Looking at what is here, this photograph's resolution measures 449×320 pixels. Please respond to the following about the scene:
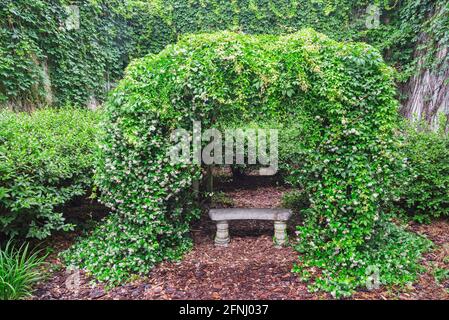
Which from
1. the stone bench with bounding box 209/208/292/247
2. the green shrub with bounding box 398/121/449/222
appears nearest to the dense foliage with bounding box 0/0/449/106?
the green shrub with bounding box 398/121/449/222

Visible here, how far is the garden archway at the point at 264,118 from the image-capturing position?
283 cm

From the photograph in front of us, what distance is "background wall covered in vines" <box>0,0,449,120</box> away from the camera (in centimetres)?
549

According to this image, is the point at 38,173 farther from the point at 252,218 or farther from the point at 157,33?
the point at 157,33

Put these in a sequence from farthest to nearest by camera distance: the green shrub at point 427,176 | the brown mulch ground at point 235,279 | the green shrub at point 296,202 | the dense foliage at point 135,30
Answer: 1. the dense foliage at point 135,30
2. the green shrub at point 296,202
3. the green shrub at point 427,176
4. the brown mulch ground at point 235,279

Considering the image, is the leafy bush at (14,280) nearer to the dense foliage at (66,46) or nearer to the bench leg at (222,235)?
the bench leg at (222,235)

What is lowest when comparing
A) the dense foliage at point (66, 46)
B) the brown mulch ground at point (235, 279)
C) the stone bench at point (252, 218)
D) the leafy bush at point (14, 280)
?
the brown mulch ground at point (235, 279)

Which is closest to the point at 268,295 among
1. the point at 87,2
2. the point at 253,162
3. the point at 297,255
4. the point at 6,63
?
the point at 297,255

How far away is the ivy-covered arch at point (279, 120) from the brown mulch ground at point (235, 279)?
20 cm

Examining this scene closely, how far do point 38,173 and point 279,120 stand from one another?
2.81 meters

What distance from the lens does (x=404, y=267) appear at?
2.95 meters

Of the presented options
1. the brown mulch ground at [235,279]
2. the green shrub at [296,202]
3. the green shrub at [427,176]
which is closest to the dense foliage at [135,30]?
the green shrub at [427,176]

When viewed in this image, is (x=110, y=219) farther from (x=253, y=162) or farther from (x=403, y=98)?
(x=403, y=98)

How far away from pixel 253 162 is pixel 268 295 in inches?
122

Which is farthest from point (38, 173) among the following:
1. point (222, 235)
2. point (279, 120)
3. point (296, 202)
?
point (296, 202)
